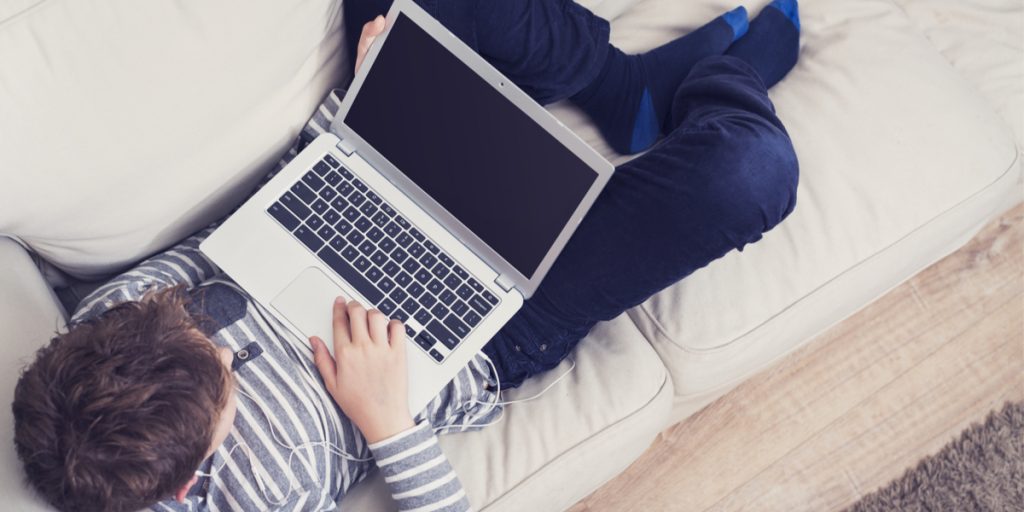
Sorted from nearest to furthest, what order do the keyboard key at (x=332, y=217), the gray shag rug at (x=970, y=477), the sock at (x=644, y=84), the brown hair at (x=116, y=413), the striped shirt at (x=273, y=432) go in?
the brown hair at (x=116, y=413) < the striped shirt at (x=273, y=432) < the keyboard key at (x=332, y=217) < the sock at (x=644, y=84) < the gray shag rug at (x=970, y=477)

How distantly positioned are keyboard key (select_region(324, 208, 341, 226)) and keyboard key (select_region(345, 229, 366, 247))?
0.02 meters

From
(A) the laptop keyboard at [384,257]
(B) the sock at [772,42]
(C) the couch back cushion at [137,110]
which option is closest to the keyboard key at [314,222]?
(A) the laptop keyboard at [384,257]

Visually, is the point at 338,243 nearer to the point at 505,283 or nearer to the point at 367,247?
the point at 367,247

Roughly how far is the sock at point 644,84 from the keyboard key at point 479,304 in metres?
0.37

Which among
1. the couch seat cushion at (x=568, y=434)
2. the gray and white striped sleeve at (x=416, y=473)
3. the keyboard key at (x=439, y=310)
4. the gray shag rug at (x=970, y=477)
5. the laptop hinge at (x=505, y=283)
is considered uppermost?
the keyboard key at (x=439, y=310)

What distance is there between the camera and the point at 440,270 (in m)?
0.94

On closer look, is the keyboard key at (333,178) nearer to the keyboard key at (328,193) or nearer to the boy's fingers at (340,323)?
the keyboard key at (328,193)

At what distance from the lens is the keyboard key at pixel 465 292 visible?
36.9 inches

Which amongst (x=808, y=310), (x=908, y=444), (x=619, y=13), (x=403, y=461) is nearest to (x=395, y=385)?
(x=403, y=461)

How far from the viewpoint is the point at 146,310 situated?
762 mm

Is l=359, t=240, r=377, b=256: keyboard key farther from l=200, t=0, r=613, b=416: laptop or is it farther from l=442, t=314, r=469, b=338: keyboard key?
l=442, t=314, r=469, b=338: keyboard key

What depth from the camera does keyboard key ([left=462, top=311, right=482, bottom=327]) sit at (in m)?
0.93

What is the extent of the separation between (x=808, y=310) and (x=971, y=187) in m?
0.31

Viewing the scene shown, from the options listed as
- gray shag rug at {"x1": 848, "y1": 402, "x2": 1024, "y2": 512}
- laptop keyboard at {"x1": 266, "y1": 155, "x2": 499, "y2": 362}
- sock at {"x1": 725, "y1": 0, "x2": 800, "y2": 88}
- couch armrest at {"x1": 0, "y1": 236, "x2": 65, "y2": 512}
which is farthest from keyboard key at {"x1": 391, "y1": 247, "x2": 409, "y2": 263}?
gray shag rug at {"x1": 848, "y1": 402, "x2": 1024, "y2": 512}
